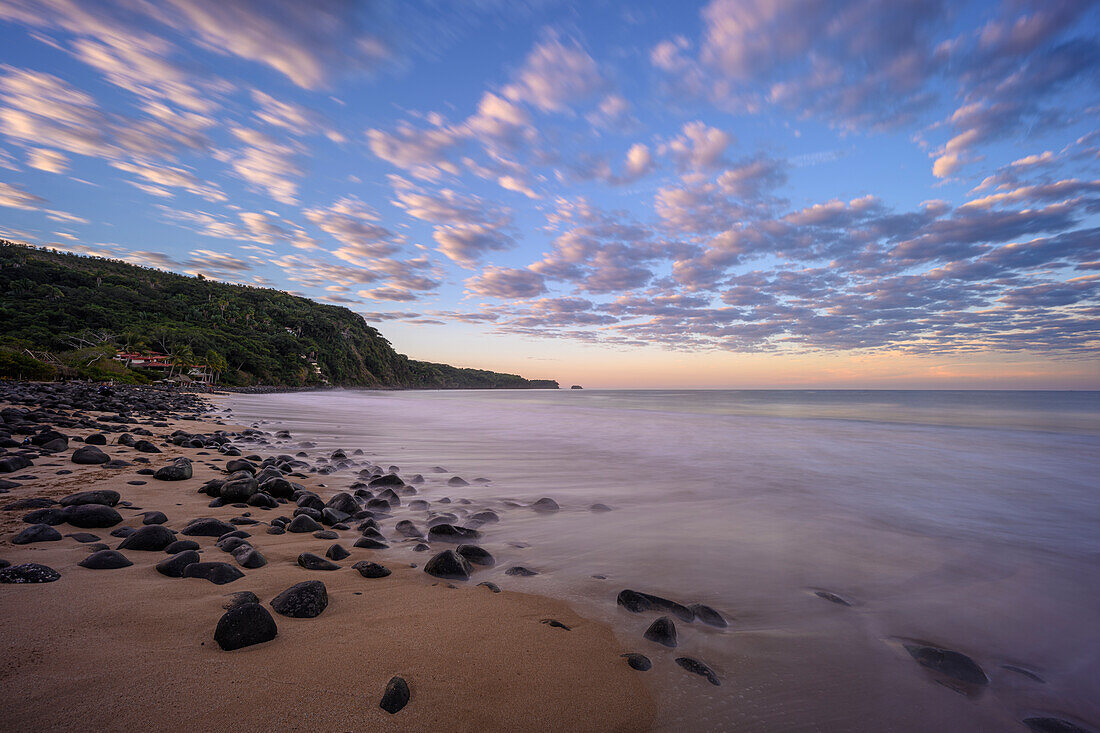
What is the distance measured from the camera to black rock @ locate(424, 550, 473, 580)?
300 cm

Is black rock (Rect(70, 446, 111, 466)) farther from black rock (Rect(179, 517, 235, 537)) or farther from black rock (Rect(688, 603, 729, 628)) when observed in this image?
black rock (Rect(688, 603, 729, 628))

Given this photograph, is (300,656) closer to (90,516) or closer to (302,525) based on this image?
(302,525)

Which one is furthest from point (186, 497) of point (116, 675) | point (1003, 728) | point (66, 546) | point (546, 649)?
point (1003, 728)

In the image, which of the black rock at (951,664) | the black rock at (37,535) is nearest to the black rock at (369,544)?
the black rock at (37,535)

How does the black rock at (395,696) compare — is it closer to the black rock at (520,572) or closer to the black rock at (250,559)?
the black rock at (520,572)

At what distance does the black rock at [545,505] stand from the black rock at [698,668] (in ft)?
10.0

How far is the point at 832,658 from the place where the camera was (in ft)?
7.50

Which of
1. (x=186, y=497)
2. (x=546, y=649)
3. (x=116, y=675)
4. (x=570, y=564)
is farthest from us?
(x=186, y=497)

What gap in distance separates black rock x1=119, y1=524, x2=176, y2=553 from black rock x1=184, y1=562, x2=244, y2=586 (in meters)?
0.63

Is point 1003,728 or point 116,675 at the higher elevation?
point 116,675

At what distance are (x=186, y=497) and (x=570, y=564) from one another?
4172 mm

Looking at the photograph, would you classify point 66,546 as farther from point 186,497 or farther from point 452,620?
point 452,620

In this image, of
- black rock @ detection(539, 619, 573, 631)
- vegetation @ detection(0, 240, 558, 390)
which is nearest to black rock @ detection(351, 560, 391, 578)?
black rock @ detection(539, 619, 573, 631)

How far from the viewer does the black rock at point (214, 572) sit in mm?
2488
